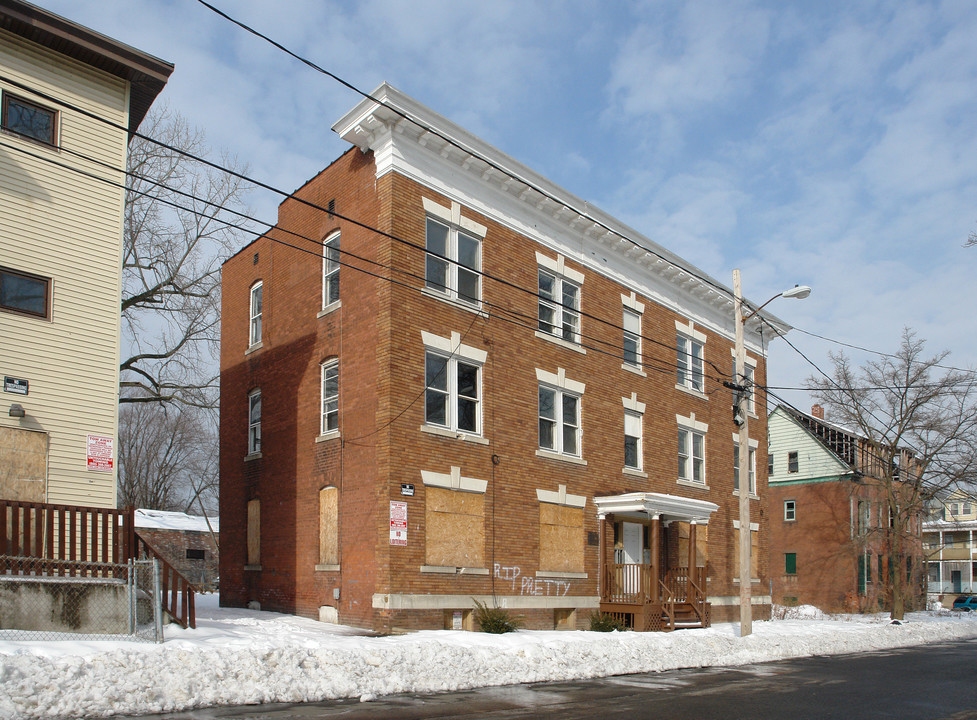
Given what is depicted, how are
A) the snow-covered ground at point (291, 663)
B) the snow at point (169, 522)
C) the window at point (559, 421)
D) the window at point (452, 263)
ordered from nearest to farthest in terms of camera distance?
1. the snow-covered ground at point (291, 663)
2. the window at point (452, 263)
3. the window at point (559, 421)
4. the snow at point (169, 522)

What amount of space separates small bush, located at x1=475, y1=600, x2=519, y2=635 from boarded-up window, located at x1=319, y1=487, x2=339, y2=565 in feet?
11.2

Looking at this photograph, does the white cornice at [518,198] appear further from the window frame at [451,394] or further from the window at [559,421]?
the window at [559,421]

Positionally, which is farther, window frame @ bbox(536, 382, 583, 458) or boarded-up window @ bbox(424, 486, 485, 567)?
window frame @ bbox(536, 382, 583, 458)

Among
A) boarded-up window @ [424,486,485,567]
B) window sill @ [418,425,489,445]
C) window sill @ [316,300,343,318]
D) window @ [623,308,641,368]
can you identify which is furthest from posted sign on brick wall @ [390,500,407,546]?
window @ [623,308,641,368]

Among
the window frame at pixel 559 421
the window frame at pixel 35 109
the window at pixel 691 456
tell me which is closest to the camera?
the window frame at pixel 35 109

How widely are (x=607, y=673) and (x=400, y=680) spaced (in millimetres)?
4470

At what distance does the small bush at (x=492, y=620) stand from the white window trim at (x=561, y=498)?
11.7ft

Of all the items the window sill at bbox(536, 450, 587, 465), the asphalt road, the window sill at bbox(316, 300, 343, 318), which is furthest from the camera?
the window sill at bbox(536, 450, 587, 465)

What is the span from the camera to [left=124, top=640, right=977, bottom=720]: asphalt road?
36.1 ft

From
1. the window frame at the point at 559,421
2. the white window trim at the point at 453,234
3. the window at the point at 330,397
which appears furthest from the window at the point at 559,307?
the window at the point at 330,397

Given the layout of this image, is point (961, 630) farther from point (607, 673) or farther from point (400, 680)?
point (400, 680)

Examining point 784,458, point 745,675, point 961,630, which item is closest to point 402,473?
point 745,675

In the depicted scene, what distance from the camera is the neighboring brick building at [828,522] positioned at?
143 feet

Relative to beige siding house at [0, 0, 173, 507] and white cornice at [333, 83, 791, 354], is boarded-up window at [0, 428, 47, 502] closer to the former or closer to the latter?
beige siding house at [0, 0, 173, 507]
